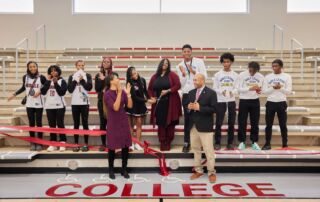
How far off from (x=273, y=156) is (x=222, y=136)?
904 millimetres

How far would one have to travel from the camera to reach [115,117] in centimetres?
424

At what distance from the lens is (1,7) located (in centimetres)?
1012

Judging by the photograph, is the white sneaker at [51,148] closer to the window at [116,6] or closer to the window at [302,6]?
the window at [116,6]

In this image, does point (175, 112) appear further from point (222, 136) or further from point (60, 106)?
point (60, 106)

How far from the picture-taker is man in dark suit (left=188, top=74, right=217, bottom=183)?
13.8 feet

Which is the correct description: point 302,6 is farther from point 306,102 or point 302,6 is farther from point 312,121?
point 312,121

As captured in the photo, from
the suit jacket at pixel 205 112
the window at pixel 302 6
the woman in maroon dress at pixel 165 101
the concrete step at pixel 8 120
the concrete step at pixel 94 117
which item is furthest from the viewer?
the window at pixel 302 6

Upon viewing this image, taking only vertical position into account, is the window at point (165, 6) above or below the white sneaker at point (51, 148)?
above

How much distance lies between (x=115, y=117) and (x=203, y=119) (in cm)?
110

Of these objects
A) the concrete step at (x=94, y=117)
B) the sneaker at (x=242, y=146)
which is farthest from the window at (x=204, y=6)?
the sneaker at (x=242, y=146)

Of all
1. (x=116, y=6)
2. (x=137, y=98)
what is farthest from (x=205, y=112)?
(x=116, y=6)

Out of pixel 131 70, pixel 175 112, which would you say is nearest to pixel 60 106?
pixel 131 70

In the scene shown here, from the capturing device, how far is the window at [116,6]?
1020 centimetres

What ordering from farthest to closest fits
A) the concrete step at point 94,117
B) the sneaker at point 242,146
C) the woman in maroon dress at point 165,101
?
the concrete step at point 94,117 → the sneaker at point 242,146 → the woman in maroon dress at point 165,101
